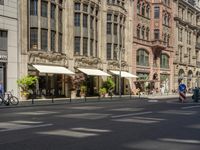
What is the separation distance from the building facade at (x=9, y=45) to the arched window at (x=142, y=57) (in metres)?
25.2

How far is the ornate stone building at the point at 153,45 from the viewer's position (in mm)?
57188

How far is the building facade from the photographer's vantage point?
3472 cm

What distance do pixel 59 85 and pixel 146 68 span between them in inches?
833

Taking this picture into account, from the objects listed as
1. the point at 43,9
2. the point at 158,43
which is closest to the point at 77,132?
the point at 43,9

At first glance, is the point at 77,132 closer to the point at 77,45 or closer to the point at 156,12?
the point at 77,45

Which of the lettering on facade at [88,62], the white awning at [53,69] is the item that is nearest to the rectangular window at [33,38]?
the white awning at [53,69]

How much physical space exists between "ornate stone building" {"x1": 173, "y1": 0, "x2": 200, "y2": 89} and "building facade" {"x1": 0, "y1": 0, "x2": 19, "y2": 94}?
3887 centimetres

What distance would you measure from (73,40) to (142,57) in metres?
18.0

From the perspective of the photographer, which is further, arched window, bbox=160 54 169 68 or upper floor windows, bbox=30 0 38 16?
arched window, bbox=160 54 169 68

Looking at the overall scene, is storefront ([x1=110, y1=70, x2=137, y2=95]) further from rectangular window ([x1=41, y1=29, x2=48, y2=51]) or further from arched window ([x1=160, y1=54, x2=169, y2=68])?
rectangular window ([x1=41, y1=29, x2=48, y2=51])

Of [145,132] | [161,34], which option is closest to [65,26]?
[161,34]

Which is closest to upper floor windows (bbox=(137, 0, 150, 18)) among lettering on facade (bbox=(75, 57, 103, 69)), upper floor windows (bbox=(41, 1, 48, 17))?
lettering on facade (bbox=(75, 57, 103, 69))

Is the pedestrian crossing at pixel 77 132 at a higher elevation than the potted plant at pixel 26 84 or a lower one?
lower

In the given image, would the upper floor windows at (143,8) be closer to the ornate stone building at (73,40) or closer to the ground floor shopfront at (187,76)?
the ornate stone building at (73,40)
